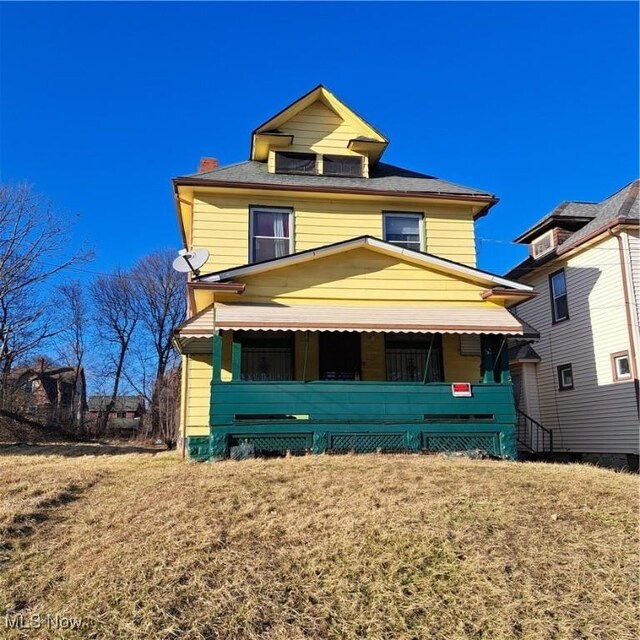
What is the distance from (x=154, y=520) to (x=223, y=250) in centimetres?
752

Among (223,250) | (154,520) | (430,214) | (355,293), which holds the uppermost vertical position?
(430,214)

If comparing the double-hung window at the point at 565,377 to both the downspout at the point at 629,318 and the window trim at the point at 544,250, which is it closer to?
the downspout at the point at 629,318

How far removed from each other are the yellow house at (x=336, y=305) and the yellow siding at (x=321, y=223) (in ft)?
0.10

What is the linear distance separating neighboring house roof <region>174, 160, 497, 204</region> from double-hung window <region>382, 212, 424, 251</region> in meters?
0.59

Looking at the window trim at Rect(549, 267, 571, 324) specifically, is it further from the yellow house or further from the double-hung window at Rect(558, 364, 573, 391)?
the yellow house

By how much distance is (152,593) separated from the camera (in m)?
4.36

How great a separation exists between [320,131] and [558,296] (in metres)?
8.63

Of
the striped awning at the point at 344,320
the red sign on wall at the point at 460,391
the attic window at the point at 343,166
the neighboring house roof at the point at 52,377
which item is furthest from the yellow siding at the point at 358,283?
the neighboring house roof at the point at 52,377

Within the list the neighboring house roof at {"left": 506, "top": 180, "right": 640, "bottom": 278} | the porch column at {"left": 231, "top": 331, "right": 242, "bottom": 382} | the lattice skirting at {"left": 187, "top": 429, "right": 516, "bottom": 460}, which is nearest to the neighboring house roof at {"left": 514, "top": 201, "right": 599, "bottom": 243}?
the neighboring house roof at {"left": 506, "top": 180, "right": 640, "bottom": 278}

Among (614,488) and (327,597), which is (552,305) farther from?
(327,597)

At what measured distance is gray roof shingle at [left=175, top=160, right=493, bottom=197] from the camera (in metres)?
12.6

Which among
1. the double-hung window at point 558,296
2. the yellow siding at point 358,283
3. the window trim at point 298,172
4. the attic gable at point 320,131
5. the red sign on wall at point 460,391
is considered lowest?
the red sign on wall at point 460,391

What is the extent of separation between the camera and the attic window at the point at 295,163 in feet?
44.3

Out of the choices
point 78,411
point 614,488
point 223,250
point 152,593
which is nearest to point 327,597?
point 152,593
